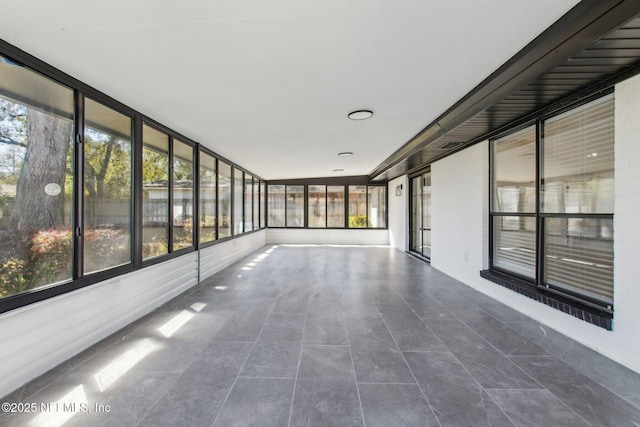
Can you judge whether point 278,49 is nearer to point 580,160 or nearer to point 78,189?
point 78,189

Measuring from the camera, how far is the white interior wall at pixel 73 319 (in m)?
2.04

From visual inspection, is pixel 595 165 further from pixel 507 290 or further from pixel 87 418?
pixel 87 418

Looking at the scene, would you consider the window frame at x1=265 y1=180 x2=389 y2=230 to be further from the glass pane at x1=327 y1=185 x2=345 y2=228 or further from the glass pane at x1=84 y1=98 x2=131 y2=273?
the glass pane at x1=84 y1=98 x2=131 y2=273

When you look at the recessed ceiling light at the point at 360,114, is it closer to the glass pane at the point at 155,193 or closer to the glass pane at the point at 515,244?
the glass pane at the point at 515,244

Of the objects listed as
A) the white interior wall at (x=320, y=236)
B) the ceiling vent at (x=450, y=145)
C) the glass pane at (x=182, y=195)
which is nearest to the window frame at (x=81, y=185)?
the glass pane at (x=182, y=195)

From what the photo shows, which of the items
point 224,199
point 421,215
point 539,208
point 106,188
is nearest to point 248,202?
point 224,199

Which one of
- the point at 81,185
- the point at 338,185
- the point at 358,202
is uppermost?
the point at 338,185

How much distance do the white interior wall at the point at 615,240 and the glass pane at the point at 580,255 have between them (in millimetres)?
187

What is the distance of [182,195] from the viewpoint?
448 centimetres

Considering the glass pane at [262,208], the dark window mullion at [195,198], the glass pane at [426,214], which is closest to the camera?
the dark window mullion at [195,198]

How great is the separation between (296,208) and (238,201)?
3574mm

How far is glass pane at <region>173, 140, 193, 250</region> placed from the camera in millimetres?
4301

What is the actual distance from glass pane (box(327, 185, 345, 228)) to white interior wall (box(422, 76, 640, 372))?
5683 mm

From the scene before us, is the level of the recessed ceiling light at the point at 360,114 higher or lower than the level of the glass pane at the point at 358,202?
higher
